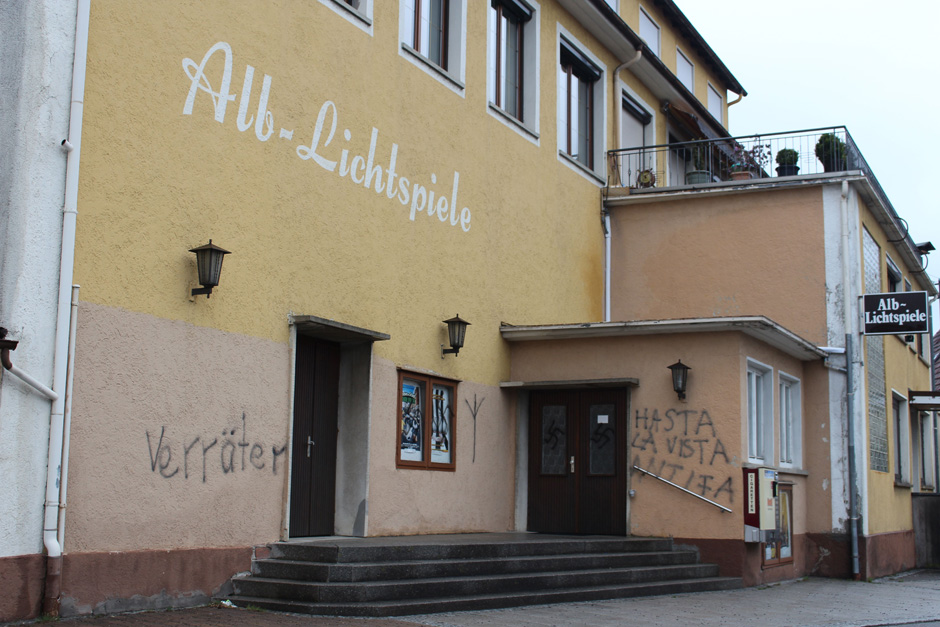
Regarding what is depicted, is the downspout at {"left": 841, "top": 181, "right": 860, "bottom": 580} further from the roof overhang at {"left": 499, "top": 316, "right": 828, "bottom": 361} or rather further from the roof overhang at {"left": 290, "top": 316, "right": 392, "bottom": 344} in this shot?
the roof overhang at {"left": 290, "top": 316, "right": 392, "bottom": 344}

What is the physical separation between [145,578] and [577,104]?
11708mm

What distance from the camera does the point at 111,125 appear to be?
28.0 feet

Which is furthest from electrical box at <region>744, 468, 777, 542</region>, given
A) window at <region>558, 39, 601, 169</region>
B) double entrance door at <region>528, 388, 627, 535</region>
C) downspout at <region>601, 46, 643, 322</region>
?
window at <region>558, 39, 601, 169</region>

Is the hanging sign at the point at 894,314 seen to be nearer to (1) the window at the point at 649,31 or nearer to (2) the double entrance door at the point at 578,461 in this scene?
(2) the double entrance door at the point at 578,461

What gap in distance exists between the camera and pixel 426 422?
12570 mm

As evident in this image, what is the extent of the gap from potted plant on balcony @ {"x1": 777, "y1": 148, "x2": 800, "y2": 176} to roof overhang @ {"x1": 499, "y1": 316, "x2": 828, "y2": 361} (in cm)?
330

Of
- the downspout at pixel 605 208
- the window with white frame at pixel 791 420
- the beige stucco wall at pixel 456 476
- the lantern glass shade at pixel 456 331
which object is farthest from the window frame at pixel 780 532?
the lantern glass shade at pixel 456 331

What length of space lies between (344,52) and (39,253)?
15.7 ft

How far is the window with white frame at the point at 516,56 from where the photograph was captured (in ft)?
49.5

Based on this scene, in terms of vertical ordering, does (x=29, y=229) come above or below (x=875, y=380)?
above

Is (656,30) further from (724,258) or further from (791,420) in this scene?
(791,420)

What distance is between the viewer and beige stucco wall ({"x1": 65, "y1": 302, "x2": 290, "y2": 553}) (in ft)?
26.8

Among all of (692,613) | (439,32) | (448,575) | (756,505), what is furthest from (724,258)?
(448,575)

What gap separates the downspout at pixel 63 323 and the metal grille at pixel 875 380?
1264 centimetres
